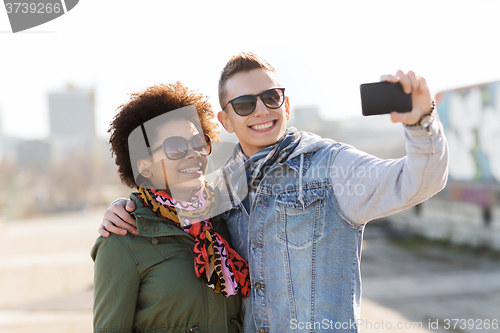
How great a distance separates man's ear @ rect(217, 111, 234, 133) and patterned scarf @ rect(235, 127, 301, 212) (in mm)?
258

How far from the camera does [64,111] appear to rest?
59.9m

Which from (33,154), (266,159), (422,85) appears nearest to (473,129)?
(266,159)

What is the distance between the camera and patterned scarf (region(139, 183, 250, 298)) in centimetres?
202

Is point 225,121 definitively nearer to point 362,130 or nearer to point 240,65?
point 240,65

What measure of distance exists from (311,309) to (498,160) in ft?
33.4

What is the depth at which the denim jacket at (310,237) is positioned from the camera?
6.15ft

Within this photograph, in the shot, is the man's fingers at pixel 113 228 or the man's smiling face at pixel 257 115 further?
the man's smiling face at pixel 257 115

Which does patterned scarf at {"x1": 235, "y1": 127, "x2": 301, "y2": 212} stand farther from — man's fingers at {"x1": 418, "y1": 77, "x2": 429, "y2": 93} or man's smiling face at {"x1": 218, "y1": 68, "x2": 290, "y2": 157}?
man's fingers at {"x1": 418, "y1": 77, "x2": 429, "y2": 93}

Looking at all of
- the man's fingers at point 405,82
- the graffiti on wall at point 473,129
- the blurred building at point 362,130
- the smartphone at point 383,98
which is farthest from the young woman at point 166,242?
the blurred building at point 362,130

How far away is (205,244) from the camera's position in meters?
2.07

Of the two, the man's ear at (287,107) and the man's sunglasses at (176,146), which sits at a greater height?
the man's ear at (287,107)

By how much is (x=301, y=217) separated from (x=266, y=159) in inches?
13.6

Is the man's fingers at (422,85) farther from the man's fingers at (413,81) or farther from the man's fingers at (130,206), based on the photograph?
the man's fingers at (130,206)

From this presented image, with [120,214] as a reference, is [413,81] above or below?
above
